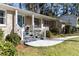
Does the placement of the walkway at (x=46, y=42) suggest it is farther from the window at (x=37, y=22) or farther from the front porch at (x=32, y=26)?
the window at (x=37, y=22)

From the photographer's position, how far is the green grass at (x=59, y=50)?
11.1 metres

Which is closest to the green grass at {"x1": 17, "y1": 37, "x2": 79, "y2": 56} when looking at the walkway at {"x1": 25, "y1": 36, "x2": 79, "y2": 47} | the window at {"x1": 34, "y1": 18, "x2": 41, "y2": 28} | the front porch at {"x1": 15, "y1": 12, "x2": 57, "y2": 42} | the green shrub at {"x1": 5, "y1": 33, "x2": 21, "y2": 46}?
the walkway at {"x1": 25, "y1": 36, "x2": 79, "y2": 47}

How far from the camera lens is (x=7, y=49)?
34.8 feet

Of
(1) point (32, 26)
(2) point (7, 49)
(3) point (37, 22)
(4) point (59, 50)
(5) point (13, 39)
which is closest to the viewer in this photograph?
(2) point (7, 49)

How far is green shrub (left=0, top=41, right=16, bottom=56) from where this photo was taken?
417 inches

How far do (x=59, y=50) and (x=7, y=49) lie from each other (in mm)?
2016

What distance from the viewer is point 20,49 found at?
36.3ft

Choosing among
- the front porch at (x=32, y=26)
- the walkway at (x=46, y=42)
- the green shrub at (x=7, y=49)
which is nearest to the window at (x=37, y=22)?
the front porch at (x=32, y=26)

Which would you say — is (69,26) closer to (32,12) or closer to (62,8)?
(62,8)

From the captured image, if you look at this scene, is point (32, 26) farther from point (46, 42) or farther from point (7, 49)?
point (7, 49)

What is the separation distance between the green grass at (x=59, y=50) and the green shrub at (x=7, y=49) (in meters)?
0.39

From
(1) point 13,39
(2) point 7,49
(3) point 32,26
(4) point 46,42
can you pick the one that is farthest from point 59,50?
(2) point 7,49

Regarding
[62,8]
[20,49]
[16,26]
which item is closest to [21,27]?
[16,26]

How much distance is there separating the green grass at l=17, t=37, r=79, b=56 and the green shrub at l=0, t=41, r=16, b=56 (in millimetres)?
393
